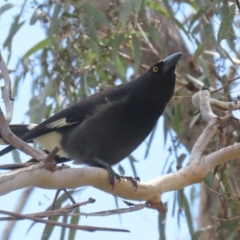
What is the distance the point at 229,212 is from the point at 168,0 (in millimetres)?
1114

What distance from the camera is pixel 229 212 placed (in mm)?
3113

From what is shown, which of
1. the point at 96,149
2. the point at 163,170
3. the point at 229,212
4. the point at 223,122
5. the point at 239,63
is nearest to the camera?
the point at 223,122

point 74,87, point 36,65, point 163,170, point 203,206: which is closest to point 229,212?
point 163,170

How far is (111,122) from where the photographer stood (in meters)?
2.70

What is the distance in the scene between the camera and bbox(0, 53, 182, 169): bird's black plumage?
2.68 meters

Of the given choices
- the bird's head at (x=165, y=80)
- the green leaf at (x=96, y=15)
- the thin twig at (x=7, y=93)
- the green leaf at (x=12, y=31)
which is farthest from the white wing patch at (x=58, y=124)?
the thin twig at (x=7, y=93)

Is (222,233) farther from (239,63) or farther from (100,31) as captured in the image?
(100,31)

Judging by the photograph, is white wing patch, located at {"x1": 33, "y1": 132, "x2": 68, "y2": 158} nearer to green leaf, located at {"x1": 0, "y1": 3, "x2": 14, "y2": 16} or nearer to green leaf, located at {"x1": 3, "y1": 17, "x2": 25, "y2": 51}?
green leaf, located at {"x1": 3, "y1": 17, "x2": 25, "y2": 51}

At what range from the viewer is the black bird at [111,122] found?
2676mm

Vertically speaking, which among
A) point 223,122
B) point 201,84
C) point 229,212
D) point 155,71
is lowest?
point 223,122

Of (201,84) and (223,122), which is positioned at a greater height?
(201,84)

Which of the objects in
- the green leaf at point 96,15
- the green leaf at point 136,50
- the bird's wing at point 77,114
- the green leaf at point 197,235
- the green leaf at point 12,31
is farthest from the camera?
the green leaf at point 12,31

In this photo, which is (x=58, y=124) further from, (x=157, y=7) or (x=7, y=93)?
(x=157, y=7)

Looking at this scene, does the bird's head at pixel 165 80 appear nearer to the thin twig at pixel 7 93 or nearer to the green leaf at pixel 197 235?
the green leaf at pixel 197 235
